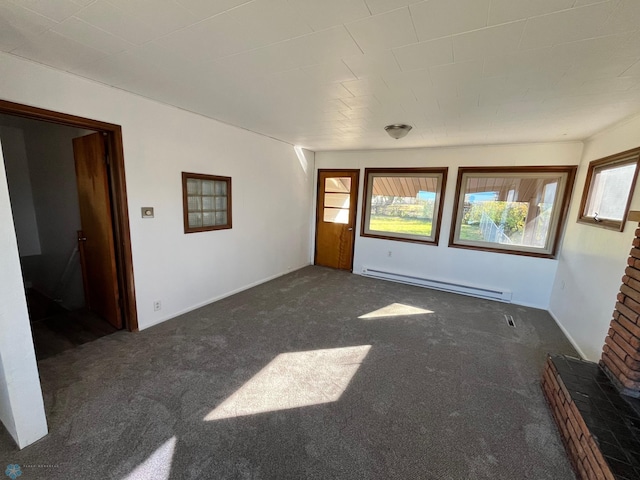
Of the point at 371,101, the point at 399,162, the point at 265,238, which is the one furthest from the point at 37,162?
the point at 399,162

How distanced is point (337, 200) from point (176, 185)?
312 cm

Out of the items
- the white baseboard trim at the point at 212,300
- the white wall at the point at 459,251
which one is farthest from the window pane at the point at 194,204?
the white wall at the point at 459,251

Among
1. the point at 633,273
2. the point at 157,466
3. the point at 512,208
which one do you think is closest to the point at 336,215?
the point at 512,208

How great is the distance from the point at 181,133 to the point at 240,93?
1.05 metres

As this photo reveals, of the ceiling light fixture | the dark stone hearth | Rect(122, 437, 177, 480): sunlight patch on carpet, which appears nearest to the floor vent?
the dark stone hearth

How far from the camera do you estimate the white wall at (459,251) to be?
3.82 m

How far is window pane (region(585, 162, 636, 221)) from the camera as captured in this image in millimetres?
2539

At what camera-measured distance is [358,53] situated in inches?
63.7

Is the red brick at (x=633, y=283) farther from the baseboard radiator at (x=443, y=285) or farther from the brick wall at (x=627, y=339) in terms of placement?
the baseboard radiator at (x=443, y=285)

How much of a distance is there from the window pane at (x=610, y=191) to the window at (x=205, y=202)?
436 cm

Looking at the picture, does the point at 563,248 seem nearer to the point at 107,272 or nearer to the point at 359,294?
the point at 359,294

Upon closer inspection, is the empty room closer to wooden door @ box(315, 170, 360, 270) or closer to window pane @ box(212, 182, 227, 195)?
window pane @ box(212, 182, 227, 195)

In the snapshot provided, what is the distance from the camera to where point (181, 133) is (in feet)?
9.76

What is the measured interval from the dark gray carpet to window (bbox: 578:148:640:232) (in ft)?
4.64
